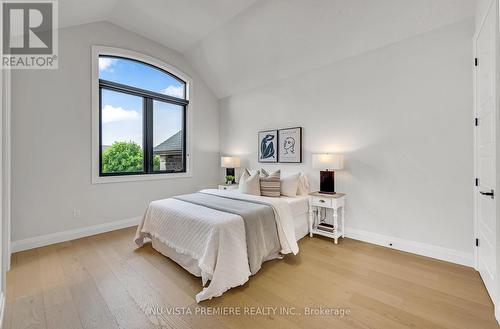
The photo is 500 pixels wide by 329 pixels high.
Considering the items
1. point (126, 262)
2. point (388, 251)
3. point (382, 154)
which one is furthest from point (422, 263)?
point (126, 262)

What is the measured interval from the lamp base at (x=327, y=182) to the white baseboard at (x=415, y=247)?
0.65 meters

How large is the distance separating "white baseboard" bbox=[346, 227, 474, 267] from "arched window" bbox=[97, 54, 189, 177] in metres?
3.54

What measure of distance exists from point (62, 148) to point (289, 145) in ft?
11.6

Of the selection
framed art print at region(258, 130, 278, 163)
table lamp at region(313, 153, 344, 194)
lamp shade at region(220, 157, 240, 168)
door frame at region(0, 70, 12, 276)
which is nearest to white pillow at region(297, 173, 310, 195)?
table lamp at region(313, 153, 344, 194)

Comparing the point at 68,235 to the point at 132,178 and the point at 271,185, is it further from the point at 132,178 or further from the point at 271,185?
the point at 271,185

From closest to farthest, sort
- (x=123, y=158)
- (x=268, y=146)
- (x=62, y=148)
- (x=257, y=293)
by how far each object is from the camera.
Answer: (x=257, y=293)
(x=62, y=148)
(x=123, y=158)
(x=268, y=146)

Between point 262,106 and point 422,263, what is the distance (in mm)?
3453

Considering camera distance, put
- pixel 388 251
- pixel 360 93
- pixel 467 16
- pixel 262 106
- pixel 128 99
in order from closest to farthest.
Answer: pixel 467 16 < pixel 388 251 < pixel 360 93 < pixel 128 99 < pixel 262 106

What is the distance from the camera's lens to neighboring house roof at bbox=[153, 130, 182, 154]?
13.9ft

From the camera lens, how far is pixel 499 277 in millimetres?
1529

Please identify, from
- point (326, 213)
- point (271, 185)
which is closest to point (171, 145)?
point (271, 185)

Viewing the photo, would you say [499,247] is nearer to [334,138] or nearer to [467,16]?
[334,138]

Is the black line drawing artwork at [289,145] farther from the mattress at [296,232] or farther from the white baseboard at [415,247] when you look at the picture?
the white baseboard at [415,247]

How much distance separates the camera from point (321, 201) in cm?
312
